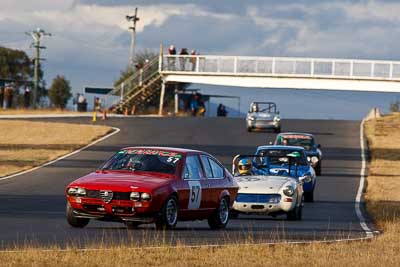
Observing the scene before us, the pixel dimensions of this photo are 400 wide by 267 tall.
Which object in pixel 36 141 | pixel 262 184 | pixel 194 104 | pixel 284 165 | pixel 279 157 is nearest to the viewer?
pixel 262 184

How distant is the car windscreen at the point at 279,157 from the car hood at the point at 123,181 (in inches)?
381

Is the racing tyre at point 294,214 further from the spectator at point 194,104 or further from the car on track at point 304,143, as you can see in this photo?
the spectator at point 194,104

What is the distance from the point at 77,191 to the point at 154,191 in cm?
123

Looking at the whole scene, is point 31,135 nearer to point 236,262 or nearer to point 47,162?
point 47,162

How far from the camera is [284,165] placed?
29125 mm

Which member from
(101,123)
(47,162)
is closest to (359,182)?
(47,162)

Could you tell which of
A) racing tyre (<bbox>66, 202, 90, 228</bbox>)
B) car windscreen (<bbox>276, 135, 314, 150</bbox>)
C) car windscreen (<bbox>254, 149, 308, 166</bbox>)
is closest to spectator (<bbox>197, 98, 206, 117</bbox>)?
car windscreen (<bbox>276, 135, 314, 150</bbox>)

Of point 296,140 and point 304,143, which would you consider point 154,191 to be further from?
point 296,140

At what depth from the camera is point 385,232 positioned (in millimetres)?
20125

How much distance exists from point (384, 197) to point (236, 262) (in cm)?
1707

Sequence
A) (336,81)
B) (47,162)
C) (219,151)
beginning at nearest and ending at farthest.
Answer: (47,162) < (219,151) < (336,81)

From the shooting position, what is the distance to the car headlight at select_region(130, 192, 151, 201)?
60.6ft

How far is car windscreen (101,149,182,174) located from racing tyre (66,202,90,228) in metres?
1.07

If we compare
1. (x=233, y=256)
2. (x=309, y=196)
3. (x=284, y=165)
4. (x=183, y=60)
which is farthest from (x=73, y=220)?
(x=183, y=60)
